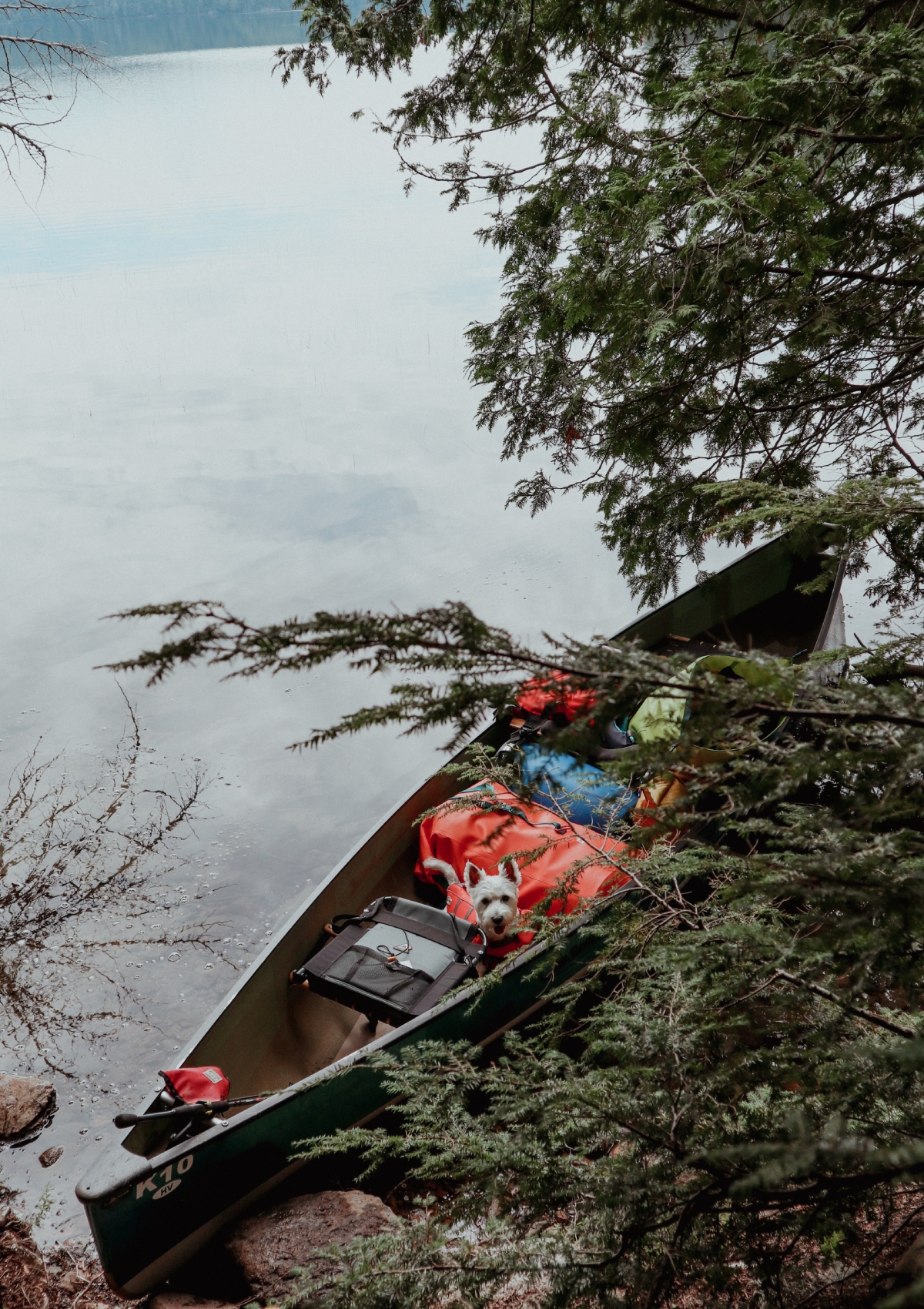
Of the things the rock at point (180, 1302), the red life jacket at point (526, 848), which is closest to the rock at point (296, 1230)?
the rock at point (180, 1302)

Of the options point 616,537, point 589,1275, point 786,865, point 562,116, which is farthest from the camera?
point 616,537

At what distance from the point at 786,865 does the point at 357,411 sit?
14.6 metres

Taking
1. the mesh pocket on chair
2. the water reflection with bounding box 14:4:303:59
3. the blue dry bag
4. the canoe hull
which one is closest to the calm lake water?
the canoe hull

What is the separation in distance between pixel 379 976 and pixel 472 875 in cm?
75

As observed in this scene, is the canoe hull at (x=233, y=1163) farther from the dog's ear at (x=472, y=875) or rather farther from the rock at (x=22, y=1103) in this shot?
the rock at (x=22, y=1103)

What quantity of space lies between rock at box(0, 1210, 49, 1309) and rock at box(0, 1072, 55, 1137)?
54 cm

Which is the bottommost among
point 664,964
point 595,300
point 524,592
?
point 664,964

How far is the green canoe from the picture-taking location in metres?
3.18

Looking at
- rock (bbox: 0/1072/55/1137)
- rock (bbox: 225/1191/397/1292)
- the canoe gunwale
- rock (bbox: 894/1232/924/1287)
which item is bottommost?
rock (bbox: 894/1232/924/1287)

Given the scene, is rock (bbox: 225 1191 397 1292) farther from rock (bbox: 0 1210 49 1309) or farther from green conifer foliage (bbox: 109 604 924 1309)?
green conifer foliage (bbox: 109 604 924 1309)

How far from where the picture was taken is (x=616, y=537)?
4.90 m

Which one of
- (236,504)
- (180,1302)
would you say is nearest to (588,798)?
(180,1302)

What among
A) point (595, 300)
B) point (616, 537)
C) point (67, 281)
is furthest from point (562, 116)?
point (67, 281)

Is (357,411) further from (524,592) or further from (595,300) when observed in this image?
(595,300)
